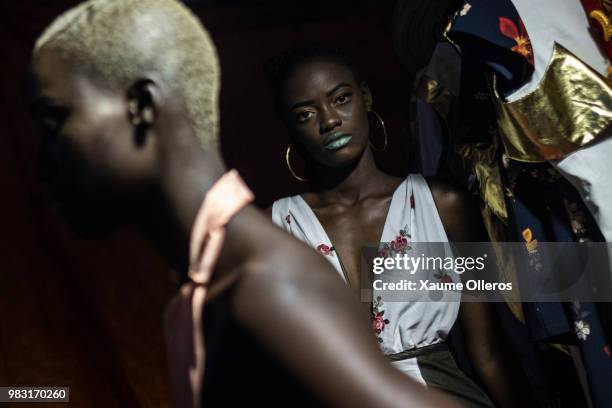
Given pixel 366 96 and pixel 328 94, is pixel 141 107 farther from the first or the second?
pixel 366 96

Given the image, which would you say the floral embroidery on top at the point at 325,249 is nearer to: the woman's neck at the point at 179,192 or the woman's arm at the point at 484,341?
the woman's arm at the point at 484,341

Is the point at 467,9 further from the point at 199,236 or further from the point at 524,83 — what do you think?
the point at 199,236

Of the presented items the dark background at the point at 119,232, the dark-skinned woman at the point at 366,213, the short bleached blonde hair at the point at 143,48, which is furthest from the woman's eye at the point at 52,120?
the dark background at the point at 119,232

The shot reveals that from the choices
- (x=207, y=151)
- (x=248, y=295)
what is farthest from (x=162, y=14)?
(x=248, y=295)

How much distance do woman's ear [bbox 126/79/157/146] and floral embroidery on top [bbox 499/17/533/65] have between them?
0.83 metres

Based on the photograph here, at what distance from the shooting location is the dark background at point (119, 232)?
1795 mm

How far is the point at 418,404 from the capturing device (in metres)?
0.59

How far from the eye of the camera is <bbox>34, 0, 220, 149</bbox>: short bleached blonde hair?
0.71 metres

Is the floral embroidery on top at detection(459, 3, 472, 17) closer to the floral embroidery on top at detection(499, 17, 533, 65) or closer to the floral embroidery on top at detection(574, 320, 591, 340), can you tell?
the floral embroidery on top at detection(499, 17, 533, 65)

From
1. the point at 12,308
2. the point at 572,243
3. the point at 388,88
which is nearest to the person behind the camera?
the point at 572,243

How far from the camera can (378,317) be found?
1.44 m

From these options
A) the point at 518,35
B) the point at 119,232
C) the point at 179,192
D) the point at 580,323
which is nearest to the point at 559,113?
the point at 518,35

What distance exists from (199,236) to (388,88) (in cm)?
143

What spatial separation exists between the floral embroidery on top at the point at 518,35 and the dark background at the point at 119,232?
651 mm
